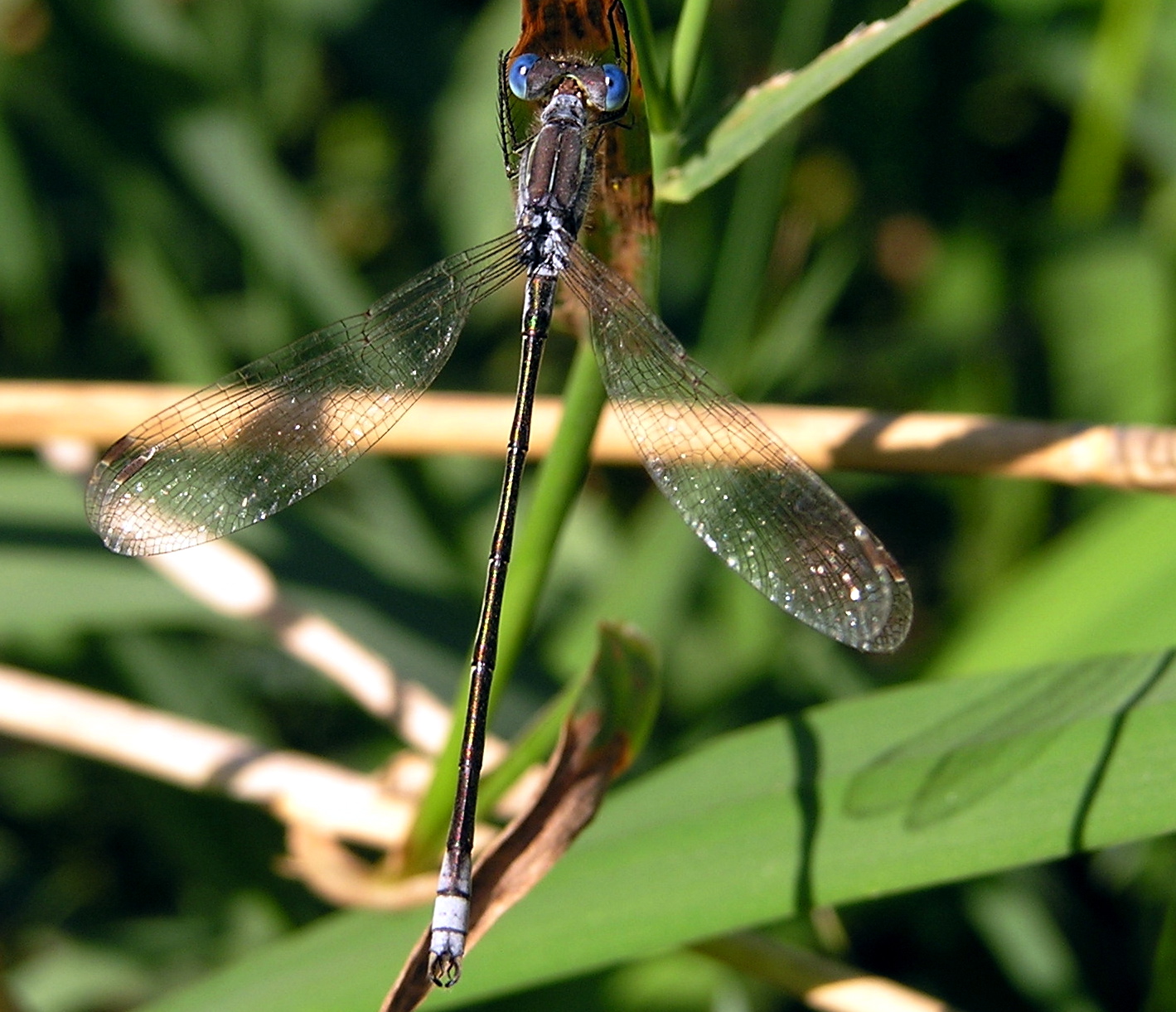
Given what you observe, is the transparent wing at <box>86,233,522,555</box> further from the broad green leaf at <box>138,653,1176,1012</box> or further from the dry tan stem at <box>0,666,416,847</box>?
the broad green leaf at <box>138,653,1176,1012</box>

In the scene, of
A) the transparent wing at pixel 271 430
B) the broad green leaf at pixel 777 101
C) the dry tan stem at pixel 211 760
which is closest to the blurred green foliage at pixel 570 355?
the dry tan stem at pixel 211 760

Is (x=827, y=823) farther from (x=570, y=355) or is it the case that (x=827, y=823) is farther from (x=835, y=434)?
(x=570, y=355)

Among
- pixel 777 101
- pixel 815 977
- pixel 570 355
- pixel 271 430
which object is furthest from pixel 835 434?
pixel 570 355

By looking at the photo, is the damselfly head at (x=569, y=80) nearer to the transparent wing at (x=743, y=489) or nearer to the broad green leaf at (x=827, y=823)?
the transparent wing at (x=743, y=489)

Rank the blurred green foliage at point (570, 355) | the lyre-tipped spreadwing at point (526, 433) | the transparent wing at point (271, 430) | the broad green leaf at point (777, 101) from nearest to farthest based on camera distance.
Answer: the broad green leaf at point (777, 101) → the lyre-tipped spreadwing at point (526, 433) → the transparent wing at point (271, 430) → the blurred green foliage at point (570, 355)

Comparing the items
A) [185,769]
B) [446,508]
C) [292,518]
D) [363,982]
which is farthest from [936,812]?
[446,508]
